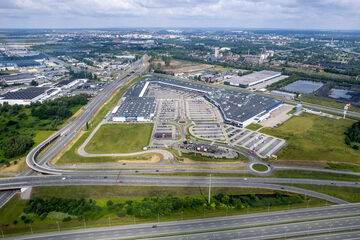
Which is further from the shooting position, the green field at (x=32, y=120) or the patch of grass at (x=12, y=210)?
the green field at (x=32, y=120)

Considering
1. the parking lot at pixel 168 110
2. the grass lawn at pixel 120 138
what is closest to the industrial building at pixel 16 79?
the grass lawn at pixel 120 138

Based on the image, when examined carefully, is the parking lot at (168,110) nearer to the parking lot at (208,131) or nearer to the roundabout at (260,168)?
the parking lot at (208,131)

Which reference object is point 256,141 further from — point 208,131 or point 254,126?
point 208,131

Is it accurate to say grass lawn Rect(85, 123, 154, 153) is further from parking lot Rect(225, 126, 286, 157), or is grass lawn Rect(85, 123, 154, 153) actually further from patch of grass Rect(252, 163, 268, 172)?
patch of grass Rect(252, 163, 268, 172)

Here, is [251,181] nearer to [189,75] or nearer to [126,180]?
[126,180]

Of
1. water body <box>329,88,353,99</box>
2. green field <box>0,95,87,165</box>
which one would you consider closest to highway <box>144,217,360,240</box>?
green field <box>0,95,87,165</box>

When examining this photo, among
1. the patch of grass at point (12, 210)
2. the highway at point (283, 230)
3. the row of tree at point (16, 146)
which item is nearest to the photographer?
the highway at point (283, 230)

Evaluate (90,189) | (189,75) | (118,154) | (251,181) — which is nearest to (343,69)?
(189,75)
